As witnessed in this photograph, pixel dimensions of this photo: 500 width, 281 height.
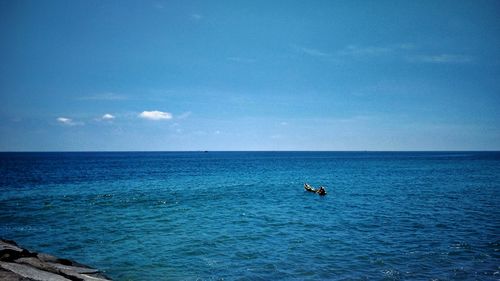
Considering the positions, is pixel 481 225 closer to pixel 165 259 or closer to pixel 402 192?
pixel 402 192

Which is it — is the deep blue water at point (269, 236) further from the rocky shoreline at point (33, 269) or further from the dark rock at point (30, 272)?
the dark rock at point (30, 272)

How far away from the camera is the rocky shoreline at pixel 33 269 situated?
889cm

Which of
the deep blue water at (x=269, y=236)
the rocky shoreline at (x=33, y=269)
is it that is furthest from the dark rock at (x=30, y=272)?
the deep blue water at (x=269, y=236)

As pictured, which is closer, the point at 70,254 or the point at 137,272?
the point at 137,272

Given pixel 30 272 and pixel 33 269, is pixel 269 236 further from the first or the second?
pixel 30 272

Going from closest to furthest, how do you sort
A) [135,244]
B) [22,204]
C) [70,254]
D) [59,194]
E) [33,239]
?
1. [70,254]
2. [135,244]
3. [33,239]
4. [22,204]
5. [59,194]

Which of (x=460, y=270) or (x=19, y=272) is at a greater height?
(x=19, y=272)

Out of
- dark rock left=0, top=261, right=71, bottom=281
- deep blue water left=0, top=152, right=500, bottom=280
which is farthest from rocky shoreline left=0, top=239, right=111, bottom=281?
deep blue water left=0, top=152, right=500, bottom=280

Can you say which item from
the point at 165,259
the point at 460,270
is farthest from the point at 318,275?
the point at 165,259

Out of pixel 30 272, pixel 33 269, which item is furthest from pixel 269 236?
pixel 30 272

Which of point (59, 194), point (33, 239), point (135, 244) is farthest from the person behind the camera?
point (59, 194)

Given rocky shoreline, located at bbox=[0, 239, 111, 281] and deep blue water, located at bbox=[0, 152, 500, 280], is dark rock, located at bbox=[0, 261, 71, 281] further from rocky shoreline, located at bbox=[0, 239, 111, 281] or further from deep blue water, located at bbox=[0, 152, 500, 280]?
deep blue water, located at bbox=[0, 152, 500, 280]

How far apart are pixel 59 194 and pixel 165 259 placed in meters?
31.5

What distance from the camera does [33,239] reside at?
61.7 feet
